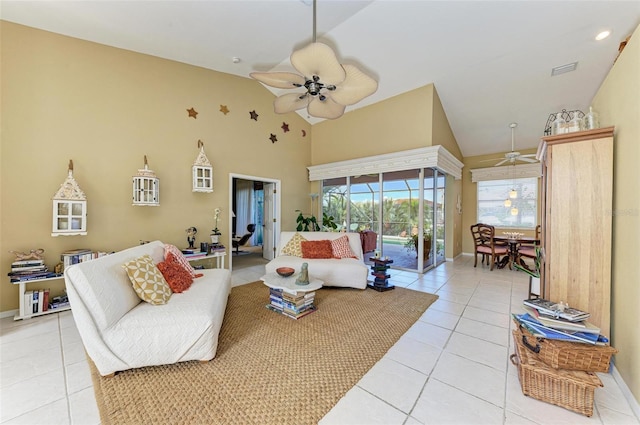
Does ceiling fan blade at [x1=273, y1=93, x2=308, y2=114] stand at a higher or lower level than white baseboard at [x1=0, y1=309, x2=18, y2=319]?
higher

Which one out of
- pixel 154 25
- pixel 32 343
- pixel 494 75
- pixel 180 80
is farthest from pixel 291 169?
pixel 32 343

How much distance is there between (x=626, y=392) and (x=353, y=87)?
3.20 metres

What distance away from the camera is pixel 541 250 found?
2.25 meters

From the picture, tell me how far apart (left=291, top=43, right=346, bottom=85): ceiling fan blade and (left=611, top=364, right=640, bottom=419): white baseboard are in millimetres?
3173

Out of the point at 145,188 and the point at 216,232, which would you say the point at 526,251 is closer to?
the point at 216,232

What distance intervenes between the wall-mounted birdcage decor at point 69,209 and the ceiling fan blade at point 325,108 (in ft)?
10.7

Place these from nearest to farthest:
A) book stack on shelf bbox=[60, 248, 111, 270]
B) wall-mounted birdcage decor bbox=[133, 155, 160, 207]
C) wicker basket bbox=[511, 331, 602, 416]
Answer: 1. wicker basket bbox=[511, 331, 602, 416]
2. book stack on shelf bbox=[60, 248, 111, 270]
3. wall-mounted birdcage decor bbox=[133, 155, 160, 207]

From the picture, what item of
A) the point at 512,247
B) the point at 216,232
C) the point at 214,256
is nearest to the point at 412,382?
the point at 214,256

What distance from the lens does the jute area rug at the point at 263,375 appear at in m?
1.48

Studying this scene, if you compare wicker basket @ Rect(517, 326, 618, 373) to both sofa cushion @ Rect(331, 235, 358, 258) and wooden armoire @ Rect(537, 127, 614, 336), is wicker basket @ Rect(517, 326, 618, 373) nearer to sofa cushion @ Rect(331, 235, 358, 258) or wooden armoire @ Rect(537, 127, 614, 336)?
wooden armoire @ Rect(537, 127, 614, 336)

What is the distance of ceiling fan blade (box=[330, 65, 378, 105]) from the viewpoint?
2366 millimetres

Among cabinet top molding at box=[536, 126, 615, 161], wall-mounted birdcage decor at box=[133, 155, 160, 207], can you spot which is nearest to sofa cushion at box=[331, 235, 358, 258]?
cabinet top molding at box=[536, 126, 615, 161]

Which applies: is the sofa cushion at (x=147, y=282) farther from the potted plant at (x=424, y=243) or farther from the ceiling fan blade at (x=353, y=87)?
the potted plant at (x=424, y=243)

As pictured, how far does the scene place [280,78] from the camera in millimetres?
2602
